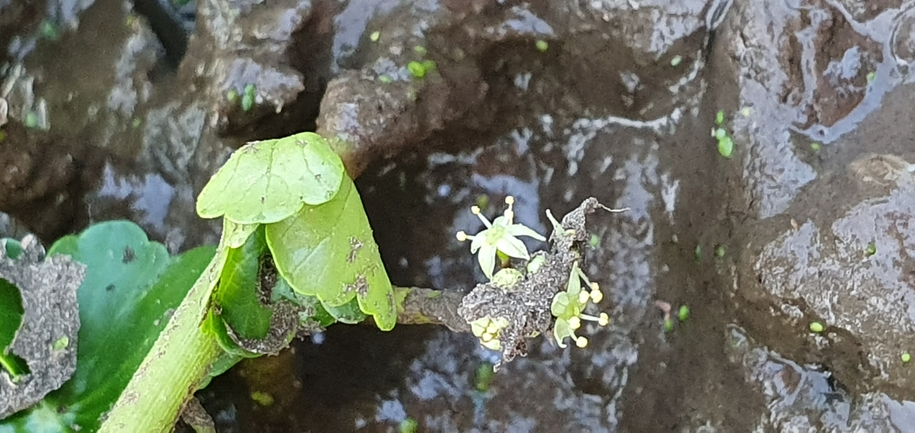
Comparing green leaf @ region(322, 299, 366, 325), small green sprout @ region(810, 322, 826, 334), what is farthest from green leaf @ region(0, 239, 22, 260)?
small green sprout @ region(810, 322, 826, 334)

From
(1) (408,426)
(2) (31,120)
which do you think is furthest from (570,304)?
(2) (31,120)

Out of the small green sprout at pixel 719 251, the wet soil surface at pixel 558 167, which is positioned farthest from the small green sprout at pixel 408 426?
the small green sprout at pixel 719 251

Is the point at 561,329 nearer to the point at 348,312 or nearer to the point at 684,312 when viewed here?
the point at 348,312

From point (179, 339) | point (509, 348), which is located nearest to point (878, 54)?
point (509, 348)

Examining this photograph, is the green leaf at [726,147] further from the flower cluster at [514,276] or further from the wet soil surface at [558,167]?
the flower cluster at [514,276]

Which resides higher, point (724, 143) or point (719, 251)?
point (724, 143)

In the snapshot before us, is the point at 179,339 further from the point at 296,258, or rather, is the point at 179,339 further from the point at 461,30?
the point at 461,30
